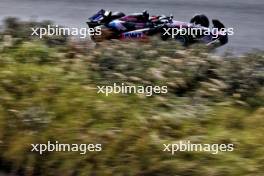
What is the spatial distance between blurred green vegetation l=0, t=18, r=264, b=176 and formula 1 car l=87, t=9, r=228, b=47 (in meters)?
2.12

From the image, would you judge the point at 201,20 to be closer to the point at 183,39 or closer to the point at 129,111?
the point at 183,39

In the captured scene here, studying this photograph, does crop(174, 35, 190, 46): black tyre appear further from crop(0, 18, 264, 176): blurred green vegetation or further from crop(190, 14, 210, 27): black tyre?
crop(0, 18, 264, 176): blurred green vegetation

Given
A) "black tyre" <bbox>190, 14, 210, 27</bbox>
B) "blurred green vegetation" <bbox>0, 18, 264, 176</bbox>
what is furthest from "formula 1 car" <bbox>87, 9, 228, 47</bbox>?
"blurred green vegetation" <bbox>0, 18, 264, 176</bbox>

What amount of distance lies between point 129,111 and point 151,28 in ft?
12.6

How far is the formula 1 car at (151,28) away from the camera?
8.27 meters

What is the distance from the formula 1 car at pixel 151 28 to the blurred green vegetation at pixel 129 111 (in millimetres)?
Result: 2117

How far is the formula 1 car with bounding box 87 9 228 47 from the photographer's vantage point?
8.27m

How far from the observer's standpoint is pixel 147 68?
575cm

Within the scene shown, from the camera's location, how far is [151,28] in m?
8.59

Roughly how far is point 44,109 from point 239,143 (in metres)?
1.53

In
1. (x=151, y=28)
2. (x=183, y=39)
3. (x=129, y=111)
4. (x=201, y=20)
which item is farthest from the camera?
(x=201, y=20)

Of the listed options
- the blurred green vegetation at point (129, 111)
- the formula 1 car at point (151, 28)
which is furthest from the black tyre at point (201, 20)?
the blurred green vegetation at point (129, 111)

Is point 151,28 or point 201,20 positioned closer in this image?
point 151,28

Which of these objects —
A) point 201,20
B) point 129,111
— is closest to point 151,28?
point 201,20
